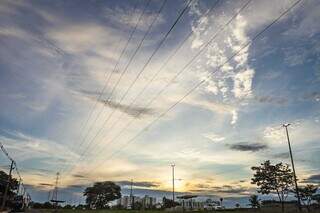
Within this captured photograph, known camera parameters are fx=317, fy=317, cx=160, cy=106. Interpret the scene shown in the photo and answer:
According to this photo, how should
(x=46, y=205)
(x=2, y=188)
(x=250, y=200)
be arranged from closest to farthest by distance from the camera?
(x=2, y=188) < (x=250, y=200) < (x=46, y=205)

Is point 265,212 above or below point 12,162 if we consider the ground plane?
below

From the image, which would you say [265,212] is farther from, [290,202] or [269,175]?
[290,202]

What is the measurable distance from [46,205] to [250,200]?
100 m

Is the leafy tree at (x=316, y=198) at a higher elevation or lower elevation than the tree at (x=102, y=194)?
lower

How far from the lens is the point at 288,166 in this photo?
8288 centimetres

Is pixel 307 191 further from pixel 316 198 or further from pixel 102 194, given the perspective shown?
pixel 102 194

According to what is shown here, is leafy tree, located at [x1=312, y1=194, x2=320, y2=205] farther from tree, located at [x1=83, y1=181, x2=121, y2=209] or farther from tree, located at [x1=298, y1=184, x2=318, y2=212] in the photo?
tree, located at [x1=83, y1=181, x2=121, y2=209]

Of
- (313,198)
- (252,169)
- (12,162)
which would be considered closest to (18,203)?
(12,162)

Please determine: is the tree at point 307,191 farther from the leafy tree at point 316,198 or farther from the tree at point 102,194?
the tree at point 102,194

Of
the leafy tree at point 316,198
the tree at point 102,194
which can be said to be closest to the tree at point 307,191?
the leafy tree at point 316,198

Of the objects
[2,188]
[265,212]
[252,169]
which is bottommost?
[265,212]

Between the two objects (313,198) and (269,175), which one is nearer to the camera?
(269,175)

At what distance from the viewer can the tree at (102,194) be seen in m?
172

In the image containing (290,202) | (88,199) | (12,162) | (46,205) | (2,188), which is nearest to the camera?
(12,162)
